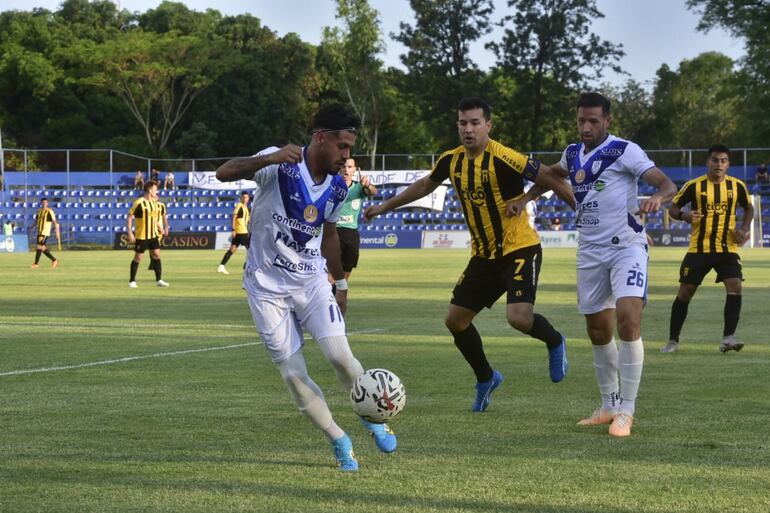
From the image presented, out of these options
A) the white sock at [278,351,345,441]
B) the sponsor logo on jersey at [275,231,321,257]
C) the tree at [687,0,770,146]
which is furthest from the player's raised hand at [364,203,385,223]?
the tree at [687,0,770,146]

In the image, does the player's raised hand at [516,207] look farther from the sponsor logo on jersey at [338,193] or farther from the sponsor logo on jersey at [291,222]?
the sponsor logo on jersey at [291,222]

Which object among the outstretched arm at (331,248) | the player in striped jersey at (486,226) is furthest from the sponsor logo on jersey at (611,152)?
Result: the outstretched arm at (331,248)

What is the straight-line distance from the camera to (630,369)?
8039 millimetres

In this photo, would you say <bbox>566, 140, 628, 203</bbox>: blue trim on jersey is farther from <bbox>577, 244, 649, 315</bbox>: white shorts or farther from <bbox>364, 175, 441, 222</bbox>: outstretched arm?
<bbox>364, 175, 441, 222</bbox>: outstretched arm

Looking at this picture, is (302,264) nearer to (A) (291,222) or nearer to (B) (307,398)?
(A) (291,222)

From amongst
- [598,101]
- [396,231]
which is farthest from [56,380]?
[396,231]

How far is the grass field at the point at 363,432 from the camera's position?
18.7 feet

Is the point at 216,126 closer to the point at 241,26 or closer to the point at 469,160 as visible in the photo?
the point at 241,26

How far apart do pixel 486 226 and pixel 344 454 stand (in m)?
2.88

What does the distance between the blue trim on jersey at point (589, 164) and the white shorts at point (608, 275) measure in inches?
15.5

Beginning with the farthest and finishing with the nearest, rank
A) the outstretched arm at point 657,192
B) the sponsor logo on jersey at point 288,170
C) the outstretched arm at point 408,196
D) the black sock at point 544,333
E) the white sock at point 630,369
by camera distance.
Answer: the black sock at point 544,333 → the outstretched arm at point 408,196 → the white sock at point 630,369 → the outstretched arm at point 657,192 → the sponsor logo on jersey at point 288,170

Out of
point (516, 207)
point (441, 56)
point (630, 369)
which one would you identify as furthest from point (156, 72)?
point (630, 369)

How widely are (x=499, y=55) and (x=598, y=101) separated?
72349mm

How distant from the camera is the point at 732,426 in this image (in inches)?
304
